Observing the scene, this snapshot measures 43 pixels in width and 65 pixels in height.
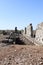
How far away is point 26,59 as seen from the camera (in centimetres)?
816

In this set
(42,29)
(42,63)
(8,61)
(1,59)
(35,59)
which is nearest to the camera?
(42,63)

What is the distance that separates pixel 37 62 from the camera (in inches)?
295

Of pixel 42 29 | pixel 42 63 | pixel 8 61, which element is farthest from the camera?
pixel 42 29

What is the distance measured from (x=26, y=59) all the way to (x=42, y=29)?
629 centimetres

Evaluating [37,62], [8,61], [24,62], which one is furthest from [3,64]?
[37,62]

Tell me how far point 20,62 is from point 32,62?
0.62m

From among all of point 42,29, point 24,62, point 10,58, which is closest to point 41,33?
point 42,29

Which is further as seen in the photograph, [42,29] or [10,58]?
[42,29]

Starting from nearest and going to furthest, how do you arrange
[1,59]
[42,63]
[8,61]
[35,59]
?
[42,63]
[35,59]
[8,61]
[1,59]

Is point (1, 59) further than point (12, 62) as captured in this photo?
Yes

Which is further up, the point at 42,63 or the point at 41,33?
the point at 41,33

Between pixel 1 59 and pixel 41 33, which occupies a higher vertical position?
pixel 41 33

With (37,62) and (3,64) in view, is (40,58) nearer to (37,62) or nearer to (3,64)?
(37,62)

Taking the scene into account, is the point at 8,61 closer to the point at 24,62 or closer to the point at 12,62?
the point at 12,62
